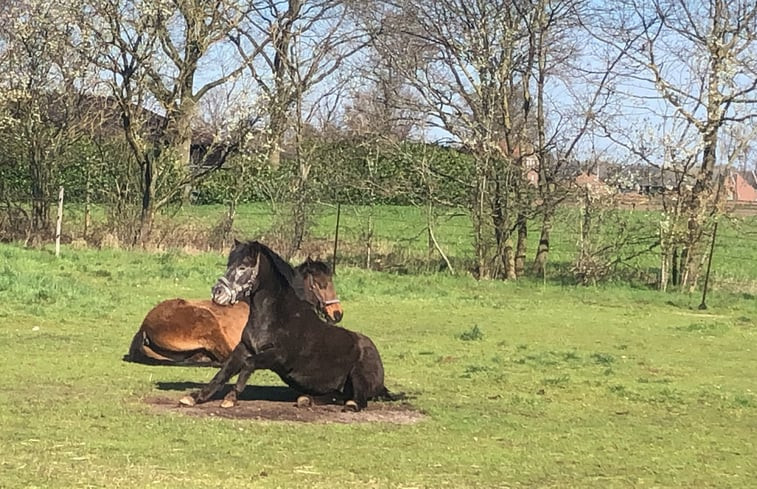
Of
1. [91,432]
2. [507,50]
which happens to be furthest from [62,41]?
[91,432]

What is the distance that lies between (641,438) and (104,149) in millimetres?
21796

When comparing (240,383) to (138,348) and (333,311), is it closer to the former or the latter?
(333,311)

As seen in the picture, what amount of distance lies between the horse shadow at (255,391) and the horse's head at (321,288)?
2.67ft

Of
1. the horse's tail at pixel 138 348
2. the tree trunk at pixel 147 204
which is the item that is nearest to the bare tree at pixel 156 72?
the tree trunk at pixel 147 204

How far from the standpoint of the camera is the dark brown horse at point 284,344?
857 centimetres

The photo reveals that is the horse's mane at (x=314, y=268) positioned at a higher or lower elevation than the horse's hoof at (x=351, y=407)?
higher

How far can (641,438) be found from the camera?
838 cm

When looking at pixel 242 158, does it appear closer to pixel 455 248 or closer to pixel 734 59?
pixel 455 248

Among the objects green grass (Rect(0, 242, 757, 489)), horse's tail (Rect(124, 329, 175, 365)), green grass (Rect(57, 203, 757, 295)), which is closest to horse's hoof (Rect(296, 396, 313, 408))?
green grass (Rect(0, 242, 757, 489))

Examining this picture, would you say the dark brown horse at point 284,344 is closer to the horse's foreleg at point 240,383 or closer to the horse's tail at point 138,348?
the horse's foreleg at point 240,383

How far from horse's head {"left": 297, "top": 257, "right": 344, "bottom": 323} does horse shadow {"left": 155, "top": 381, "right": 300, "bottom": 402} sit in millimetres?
814

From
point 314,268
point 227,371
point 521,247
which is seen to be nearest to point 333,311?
point 314,268

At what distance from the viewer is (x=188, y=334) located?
11.0m

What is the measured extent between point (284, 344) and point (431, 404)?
1.61 m
